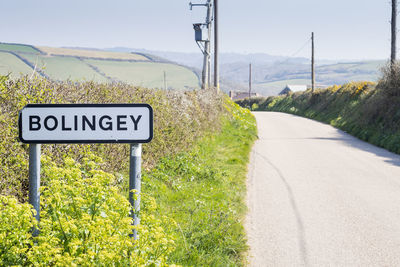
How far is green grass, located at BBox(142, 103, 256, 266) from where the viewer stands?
4559 mm

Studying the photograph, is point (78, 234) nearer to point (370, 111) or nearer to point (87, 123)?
point (87, 123)

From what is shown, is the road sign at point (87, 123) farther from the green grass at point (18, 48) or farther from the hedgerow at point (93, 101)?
the green grass at point (18, 48)

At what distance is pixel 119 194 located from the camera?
11.8ft

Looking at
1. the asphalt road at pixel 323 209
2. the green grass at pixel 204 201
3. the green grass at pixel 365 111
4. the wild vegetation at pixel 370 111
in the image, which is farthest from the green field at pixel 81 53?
the green grass at pixel 204 201

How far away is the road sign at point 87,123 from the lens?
271cm

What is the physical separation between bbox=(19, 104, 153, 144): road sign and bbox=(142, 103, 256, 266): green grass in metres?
1.88

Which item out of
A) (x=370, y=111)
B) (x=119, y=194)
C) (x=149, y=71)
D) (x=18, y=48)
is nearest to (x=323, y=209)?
(x=119, y=194)

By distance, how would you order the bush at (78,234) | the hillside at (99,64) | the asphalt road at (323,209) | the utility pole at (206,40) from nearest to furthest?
the bush at (78,234)
the asphalt road at (323,209)
the utility pole at (206,40)
the hillside at (99,64)

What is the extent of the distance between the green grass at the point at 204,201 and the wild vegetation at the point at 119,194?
16 millimetres

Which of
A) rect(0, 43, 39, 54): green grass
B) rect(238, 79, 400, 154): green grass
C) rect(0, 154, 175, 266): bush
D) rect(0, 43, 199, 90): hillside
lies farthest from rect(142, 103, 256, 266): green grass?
rect(0, 43, 39, 54): green grass

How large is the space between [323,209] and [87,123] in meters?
5.19

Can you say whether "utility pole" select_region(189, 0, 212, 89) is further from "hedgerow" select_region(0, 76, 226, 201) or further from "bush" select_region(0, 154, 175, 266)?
"bush" select_region(0, 154, 175, 266)

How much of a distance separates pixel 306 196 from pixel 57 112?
595 cm

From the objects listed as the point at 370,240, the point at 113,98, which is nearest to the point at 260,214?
the point at 370,240
